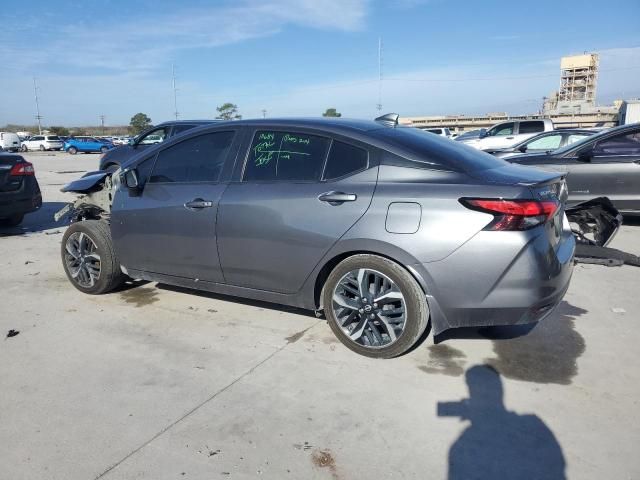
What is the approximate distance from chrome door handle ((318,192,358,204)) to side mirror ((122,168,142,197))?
1.89 meters

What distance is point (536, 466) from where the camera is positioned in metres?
2.41

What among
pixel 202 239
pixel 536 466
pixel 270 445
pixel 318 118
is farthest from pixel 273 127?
pixel 536 466

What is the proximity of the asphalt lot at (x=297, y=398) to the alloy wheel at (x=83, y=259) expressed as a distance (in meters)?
0.46

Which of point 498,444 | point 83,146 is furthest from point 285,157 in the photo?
point 83,146

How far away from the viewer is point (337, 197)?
11.4 ft

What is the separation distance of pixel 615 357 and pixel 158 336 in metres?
3.43

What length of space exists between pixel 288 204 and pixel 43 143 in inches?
2177

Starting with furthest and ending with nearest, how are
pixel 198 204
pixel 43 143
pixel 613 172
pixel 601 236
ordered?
pixel 43 143
pixel 613 172
pixel 601 236
pixel 198 204

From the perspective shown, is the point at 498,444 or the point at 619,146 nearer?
the point at 498,444

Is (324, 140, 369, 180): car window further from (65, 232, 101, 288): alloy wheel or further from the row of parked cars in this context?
(65, 232, 101, 288): alloy wheel

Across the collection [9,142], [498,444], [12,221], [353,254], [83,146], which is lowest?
[498,444]

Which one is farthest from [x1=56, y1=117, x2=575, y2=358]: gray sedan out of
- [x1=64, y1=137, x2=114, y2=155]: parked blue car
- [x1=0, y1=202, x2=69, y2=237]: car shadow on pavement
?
[x1=64, y1=137, x2=114, y2=155]: parked blue car

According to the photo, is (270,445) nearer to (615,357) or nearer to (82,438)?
(82,438)

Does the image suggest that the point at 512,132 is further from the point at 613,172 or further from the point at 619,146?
the point at 613,172
